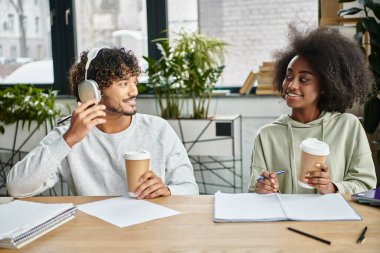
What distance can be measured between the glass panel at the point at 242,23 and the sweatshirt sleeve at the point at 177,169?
2.05 meters

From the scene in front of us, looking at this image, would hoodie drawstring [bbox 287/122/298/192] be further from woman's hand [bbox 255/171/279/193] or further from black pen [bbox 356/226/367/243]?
black pen [bbox 356/226/367/243]

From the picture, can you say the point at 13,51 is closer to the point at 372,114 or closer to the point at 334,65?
the point at 372,114

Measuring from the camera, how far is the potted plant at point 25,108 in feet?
11.9

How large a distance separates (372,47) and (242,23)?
1173 mm

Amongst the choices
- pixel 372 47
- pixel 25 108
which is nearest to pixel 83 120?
pixel 372 47

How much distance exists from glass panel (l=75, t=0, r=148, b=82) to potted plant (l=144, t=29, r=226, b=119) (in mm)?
596

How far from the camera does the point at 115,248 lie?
115 cm

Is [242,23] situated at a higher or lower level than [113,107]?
higher

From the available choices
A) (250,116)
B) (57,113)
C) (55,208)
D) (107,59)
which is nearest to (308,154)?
(55,208)

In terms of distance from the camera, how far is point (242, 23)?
12.8ft

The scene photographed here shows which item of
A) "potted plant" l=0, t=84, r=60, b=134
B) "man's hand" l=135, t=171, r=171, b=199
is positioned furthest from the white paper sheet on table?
"potted plant" l=0, t=84, r=60, b=134

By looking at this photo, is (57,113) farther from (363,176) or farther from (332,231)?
(332,231)

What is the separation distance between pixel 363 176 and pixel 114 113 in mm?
930

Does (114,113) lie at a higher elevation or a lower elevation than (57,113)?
higher
